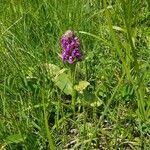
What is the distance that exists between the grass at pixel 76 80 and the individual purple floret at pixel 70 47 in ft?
0.34

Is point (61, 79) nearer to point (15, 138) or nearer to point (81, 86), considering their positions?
point (81, 86)

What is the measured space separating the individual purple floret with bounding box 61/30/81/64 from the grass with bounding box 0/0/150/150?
0.34ft

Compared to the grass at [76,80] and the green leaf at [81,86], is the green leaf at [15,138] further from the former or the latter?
the green leaf at [81,86]

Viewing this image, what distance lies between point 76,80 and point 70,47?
0.20 m

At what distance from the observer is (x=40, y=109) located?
1299 mm

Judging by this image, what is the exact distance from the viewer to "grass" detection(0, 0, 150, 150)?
1239mm

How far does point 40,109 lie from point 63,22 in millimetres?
495

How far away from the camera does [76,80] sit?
1493 millimetres

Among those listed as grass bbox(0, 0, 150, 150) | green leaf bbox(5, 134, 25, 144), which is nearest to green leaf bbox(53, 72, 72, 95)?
grass bbox(0, 0, 150, 150)

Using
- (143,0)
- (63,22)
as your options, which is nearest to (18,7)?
(63,22)

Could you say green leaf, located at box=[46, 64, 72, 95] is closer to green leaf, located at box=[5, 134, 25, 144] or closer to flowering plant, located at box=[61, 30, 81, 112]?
flowering plant, located at box=[61, 30, 81, 112]

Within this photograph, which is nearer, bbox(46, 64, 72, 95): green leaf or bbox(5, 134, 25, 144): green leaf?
bbox(5, 134, 25, 144): green leaf

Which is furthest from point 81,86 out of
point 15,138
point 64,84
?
point 15,138

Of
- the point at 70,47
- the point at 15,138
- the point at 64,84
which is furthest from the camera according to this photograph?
the point at 64,84
